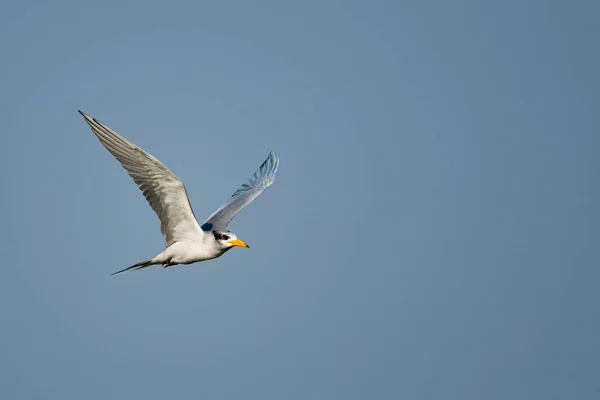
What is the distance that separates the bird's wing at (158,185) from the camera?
2012 centimetres

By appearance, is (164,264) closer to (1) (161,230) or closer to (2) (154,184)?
(1) (161,230)

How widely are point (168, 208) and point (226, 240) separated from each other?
164cm

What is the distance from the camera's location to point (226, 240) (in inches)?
852

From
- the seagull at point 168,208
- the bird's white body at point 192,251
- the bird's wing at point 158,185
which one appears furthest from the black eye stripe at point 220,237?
the bird's wing at point 158,185

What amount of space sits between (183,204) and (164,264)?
2107mm

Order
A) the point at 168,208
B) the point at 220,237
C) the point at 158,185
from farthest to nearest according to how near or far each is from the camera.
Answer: the point at 220,237, the point at 168,208, the point at 158,185

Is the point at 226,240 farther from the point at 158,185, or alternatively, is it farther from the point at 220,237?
the point at 158,185

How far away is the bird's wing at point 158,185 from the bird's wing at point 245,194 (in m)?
3.21

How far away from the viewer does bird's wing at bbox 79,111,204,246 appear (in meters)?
20.1

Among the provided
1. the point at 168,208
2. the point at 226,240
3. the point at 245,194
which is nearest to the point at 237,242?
the point at 226,240

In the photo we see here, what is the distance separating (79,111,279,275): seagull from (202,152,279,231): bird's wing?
3139mm

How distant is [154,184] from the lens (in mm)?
20953

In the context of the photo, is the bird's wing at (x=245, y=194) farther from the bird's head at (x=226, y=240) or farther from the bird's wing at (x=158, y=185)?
the bird's head at (x=226, y=240)

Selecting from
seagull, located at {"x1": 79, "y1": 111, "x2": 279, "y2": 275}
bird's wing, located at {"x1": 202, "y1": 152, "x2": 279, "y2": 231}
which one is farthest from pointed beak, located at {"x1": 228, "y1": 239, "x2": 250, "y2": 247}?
bird's wing, located at {"x1": 202, "y1": 152, "x2": 279, "y2": 231}
